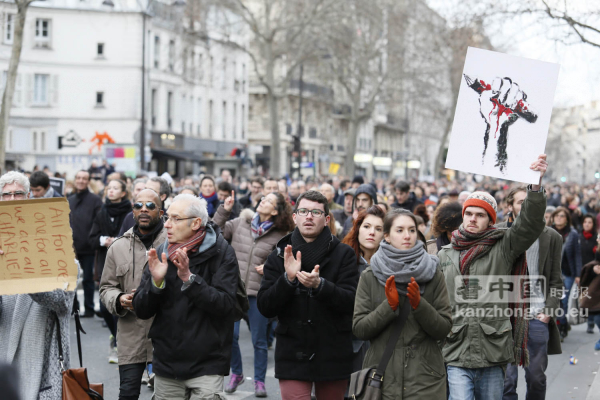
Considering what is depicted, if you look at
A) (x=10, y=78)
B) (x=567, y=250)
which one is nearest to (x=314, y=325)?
(x=567, y=250)

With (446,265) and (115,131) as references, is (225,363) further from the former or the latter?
(115,131)

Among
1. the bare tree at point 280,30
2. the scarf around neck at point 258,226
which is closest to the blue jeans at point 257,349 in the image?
the scarf around neck at point 258,226

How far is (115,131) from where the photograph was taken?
1772 inches

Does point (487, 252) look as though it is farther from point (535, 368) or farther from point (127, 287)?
point (127, 287)

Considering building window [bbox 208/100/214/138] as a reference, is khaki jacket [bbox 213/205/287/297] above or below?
above

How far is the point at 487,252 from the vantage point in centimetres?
559

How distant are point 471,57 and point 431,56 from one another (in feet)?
143

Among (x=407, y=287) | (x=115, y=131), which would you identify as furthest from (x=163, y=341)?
(x=115, y=131)

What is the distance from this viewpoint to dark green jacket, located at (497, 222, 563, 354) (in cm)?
676

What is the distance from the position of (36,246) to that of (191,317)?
0.97 m

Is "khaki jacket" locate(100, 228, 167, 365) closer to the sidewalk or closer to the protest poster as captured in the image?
the protest poster

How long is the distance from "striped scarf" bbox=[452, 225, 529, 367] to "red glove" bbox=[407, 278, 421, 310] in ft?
2.94

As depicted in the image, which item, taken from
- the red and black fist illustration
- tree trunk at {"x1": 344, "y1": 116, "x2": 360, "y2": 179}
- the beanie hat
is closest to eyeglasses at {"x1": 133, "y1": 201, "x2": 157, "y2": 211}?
the beanie hat

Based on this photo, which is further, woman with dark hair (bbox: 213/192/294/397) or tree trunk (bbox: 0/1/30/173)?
tree trunk (bbox: 0/1/30/173)
